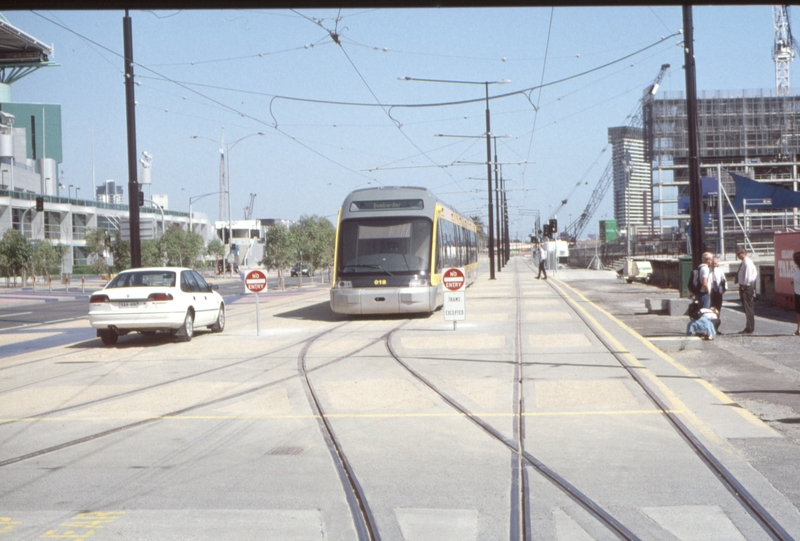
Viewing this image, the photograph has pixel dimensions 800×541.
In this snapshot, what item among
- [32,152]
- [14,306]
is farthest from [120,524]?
[32,152]

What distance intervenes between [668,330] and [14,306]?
29457 mm

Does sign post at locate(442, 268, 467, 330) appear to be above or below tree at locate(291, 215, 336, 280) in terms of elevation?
below

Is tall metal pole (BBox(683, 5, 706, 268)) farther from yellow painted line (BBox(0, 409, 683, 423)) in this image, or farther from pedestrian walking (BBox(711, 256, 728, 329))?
yellow painted line (BBox(0, 409, 683, 423))

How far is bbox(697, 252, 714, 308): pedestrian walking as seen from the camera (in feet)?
A: 54.2

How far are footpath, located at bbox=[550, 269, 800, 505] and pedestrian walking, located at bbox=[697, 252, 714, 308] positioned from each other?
700 mm

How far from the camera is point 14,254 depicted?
5950 cm

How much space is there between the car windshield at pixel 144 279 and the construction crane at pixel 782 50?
134m

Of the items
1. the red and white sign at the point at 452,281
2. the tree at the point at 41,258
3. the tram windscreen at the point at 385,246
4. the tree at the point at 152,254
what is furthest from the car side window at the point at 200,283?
the tree at the point at 152,254

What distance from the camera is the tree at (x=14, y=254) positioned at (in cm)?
5919

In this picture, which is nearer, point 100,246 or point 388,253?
point 388,253

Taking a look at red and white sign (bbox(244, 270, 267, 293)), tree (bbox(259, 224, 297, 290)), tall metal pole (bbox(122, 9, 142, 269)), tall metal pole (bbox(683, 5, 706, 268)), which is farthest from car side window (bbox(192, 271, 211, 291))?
tree (bbox(259, 224, 297, 290))

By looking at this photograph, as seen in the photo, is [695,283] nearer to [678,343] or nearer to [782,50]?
[678,343]

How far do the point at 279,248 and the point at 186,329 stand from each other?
125ft

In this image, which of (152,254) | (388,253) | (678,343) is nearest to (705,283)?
(678,343)
